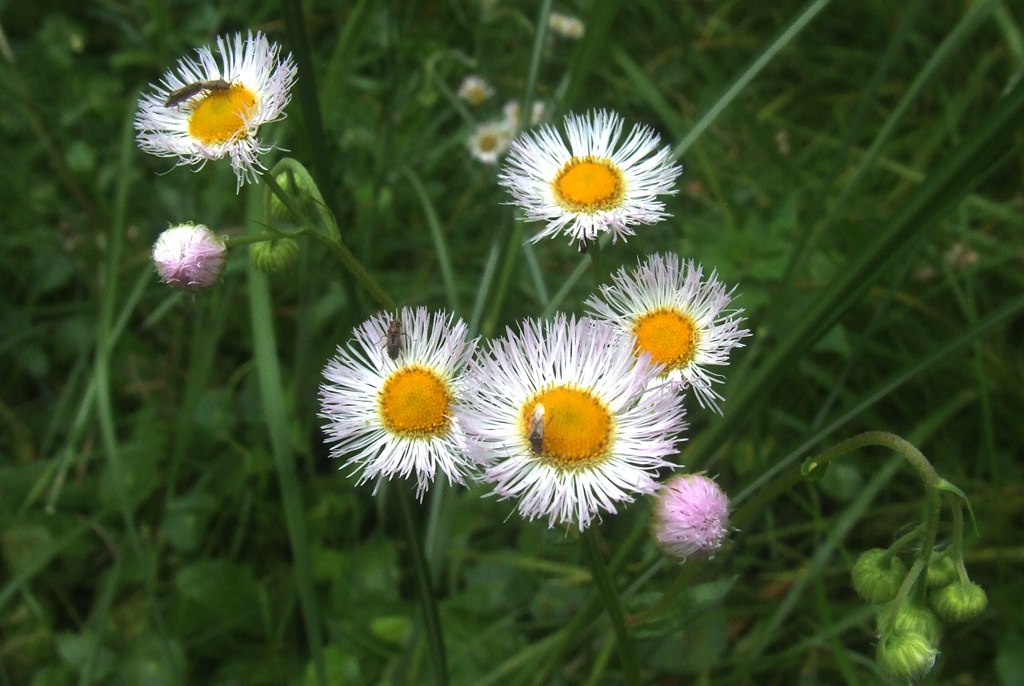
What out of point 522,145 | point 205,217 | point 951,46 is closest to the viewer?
point 522,145

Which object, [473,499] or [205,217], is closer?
[473,499]

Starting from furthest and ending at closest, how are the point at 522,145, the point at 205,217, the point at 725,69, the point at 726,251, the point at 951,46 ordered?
the point at 725,69 → the point at 205,217 → the point at 726,251 → the point at 951,46 → the point at 522,145

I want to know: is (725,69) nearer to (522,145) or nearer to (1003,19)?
(1003,19)

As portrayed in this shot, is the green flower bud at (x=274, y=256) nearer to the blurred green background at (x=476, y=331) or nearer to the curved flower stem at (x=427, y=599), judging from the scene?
the blurred green background at (x=476, y=331)

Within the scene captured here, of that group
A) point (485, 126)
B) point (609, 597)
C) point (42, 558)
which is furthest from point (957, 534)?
point (485, 126)

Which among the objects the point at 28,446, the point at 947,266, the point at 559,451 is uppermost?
the point at 947,266

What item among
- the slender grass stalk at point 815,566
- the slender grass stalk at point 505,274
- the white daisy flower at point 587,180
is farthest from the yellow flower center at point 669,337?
the slender grass stalk at point 815,566

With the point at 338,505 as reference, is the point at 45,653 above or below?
below

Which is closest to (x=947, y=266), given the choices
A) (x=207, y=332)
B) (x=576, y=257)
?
(x=576, y=257)
